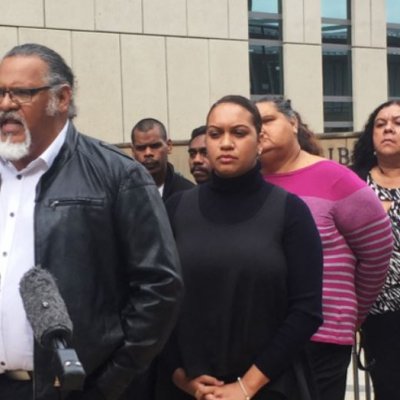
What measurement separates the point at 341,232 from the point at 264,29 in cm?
1528

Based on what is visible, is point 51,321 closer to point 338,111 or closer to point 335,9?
point 338,111

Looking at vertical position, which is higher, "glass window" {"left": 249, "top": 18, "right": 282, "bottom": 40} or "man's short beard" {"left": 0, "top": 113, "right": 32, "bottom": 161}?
"glass window" {"left": 249, "top": 18, "right": 282, "bottom": 40}

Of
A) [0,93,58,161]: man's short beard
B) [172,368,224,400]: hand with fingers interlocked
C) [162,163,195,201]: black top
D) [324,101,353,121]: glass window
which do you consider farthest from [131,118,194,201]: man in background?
[324,101,353,121]: glass window

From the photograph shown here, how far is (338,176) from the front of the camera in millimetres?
5043

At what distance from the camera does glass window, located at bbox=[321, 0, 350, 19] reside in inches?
822

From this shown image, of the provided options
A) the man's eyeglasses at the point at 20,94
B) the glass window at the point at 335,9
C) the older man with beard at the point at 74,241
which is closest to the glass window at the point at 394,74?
the glass window at the point at 335,9

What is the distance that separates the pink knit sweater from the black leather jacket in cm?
136

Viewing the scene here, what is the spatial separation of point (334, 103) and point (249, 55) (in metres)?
2.40

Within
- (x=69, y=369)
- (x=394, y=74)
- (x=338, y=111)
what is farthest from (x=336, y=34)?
(x=69, y=369)

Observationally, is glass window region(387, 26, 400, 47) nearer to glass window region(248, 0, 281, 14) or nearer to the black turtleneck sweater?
glass window region(248, 0, 281, 14)

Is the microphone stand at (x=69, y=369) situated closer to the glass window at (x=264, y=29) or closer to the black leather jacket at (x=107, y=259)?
the black leather jacket at (x=107, y=259)

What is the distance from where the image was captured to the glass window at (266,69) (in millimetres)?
19766

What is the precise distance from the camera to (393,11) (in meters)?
22.0

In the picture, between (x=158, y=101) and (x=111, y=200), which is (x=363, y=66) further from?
(x=111, y=200)
